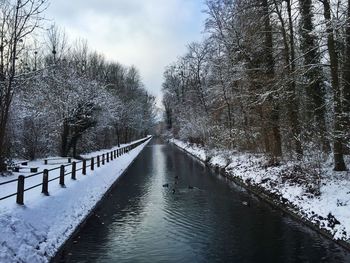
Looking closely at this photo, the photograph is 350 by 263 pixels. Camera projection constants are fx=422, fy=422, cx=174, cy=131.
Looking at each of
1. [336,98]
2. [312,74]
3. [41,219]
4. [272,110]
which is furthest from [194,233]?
[272,110]

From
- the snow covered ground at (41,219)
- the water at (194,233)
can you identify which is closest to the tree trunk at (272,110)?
the water at (194,233)

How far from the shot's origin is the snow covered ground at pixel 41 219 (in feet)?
27.6

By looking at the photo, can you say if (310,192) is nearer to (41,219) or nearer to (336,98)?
(336,98)

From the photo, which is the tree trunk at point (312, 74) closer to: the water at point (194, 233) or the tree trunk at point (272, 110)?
the tree trunk at point (272, 110)

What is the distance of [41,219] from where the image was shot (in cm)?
1072

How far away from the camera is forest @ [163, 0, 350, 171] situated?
48.0ft

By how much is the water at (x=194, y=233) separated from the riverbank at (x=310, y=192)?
403 mm

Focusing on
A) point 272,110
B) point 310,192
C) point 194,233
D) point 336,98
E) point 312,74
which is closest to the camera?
point 194,233

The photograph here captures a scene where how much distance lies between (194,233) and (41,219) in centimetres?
422

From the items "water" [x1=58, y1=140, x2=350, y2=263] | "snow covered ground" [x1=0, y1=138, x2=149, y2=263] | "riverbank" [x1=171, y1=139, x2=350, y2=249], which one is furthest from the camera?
"riverbank" [x1=171, y1=139, x2=350, y2=249]

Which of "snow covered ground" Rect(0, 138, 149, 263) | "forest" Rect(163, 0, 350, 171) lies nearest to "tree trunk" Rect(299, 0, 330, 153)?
"forest" Rect(163, 0, 350, 171)

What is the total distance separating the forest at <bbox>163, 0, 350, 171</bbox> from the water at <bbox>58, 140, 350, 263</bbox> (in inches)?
127

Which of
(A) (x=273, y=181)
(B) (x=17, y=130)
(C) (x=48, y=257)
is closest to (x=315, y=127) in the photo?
(A) (x=273, y=181)

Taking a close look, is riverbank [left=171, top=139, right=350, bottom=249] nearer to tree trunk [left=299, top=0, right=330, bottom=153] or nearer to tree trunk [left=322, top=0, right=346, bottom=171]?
tree trunk [left=322, top=0, right=346, bottom=171]
